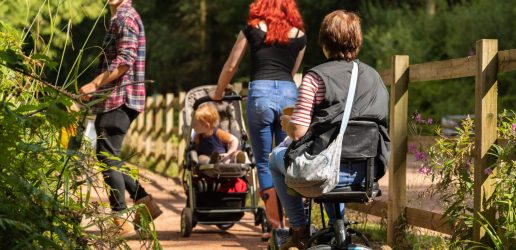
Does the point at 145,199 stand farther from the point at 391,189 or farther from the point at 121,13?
the point at 391,189

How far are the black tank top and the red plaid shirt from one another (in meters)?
0.95

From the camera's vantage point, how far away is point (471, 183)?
6.61 meters

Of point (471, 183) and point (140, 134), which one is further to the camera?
point (140, 134)

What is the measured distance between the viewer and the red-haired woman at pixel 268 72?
7.65 m

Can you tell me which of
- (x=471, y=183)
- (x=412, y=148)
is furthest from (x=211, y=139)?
(x=471, y=183)

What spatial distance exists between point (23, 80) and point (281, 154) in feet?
4.60

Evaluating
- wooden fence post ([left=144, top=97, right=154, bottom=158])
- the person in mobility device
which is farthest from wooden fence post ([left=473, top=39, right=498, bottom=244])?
wooden fence post ([left=144, top=97, right=154, bottom=158])

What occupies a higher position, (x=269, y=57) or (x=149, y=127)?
(x=269, y=57)

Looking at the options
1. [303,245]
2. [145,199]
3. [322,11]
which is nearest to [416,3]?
[322,11]

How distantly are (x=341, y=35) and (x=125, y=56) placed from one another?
290 cm

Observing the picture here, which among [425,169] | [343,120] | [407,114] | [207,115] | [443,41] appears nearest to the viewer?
[343,120]

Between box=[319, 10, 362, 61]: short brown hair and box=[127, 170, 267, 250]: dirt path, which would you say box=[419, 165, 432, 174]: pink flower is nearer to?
box=[319, 10, 362, 61]: short brown hair

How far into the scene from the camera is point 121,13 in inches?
328

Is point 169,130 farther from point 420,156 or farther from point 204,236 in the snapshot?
point 420,156
